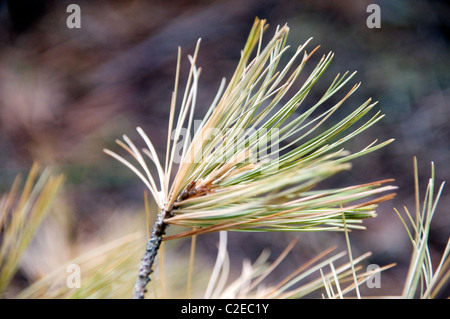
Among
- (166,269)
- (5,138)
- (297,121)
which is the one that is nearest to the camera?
(297,121)

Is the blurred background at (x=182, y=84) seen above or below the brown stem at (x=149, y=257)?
above

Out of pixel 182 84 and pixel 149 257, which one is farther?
pixel 182 84

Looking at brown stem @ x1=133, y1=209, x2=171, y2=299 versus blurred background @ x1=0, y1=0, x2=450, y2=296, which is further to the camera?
blurred background @ x1=0, y1=0, x2=450, y2=296

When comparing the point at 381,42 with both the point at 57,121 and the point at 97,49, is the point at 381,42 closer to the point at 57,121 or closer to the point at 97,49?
the point at 97,49

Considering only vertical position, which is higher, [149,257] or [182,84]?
[182,84]

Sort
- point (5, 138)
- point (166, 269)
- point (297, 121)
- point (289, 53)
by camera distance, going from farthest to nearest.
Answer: point (289, 53) < point (5, 138) < point (166, 269) < point (297, 121)

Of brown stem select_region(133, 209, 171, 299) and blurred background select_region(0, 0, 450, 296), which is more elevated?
blurred background select_region(0, 0, 450, 296)

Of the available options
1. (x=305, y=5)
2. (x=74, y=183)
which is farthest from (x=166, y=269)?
(x=305, y=5)

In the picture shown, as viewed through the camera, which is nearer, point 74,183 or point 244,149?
point 244,149
